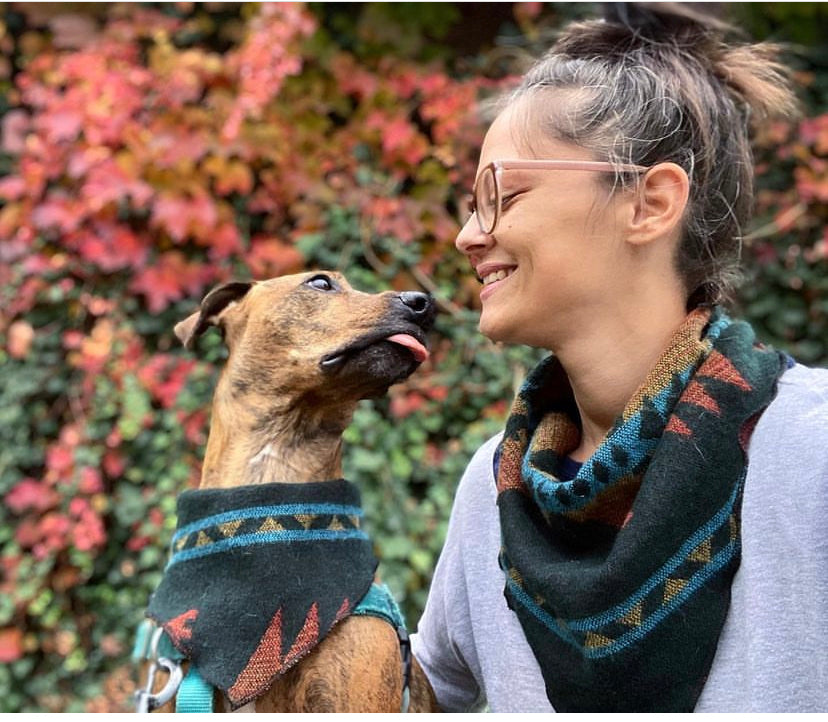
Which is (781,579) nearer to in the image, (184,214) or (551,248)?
(551,248)

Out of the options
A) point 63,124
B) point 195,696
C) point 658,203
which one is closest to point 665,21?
point 658,203

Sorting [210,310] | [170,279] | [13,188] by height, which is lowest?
[170,279]

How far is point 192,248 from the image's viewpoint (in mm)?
4043

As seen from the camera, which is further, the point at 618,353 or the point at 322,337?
the point at 322,337

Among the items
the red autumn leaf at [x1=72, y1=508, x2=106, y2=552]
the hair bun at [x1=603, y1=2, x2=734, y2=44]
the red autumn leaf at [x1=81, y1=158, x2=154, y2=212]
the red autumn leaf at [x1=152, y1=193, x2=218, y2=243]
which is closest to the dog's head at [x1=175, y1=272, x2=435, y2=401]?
the hair bun at [x1=603, y1=2, x2=734, y2=44]

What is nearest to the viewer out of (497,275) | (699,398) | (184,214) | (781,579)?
(781,579)

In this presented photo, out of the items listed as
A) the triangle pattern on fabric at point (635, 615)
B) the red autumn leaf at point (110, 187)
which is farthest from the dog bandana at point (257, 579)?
the red autumn leaf at point (110, 187)

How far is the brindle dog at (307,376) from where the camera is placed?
2012 millimetres

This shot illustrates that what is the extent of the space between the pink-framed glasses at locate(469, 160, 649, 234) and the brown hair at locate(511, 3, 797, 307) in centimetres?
3

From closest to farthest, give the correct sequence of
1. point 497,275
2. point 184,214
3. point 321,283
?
point 497,275
point 321,283
point 184,214

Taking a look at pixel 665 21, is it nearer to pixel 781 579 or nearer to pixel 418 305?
pixel 418 305

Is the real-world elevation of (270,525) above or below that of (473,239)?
below

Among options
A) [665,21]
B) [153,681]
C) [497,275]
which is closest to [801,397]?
[497,275]

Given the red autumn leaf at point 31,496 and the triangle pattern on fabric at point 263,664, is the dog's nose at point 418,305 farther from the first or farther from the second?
the red autumn leaf at point 31,496
